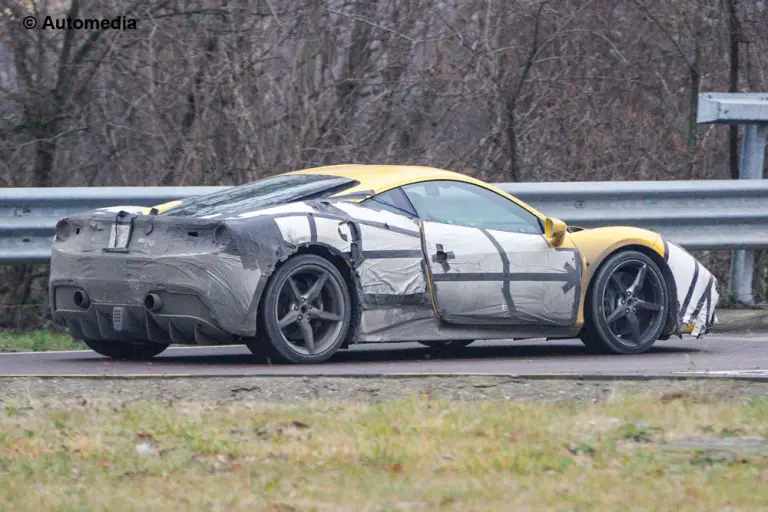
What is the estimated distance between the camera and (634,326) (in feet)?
30.8

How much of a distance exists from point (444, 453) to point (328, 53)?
33.1 ft

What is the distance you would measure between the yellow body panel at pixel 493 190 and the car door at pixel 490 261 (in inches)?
2.0

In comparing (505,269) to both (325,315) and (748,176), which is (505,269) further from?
(748,176)

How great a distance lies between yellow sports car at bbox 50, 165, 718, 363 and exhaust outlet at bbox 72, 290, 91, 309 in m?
0.01

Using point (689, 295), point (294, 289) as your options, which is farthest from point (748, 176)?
point (294, 289)

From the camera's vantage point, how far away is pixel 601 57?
1641 cm

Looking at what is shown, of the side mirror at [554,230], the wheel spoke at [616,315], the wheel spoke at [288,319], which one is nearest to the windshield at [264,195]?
the wheel spoke at [288,319]

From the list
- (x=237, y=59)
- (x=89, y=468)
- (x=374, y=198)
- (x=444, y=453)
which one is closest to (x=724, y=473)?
(x=444, y=453)

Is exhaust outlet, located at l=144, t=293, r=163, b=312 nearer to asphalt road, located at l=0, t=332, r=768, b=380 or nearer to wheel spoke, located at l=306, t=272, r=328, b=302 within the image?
asphalt road, located at l=0, t=332, r=768, b=380

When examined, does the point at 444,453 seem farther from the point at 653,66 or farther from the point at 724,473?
the point at 653,66

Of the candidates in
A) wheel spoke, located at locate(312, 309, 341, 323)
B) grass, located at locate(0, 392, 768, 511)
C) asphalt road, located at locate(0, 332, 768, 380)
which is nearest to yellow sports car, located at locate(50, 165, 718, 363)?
wheel spoke, located at locate(312, 309, 341, 323)

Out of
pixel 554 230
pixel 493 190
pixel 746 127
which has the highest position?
pixel 746 127

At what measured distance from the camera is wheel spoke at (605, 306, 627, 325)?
30.5 ft

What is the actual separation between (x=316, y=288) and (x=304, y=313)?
16 cm
